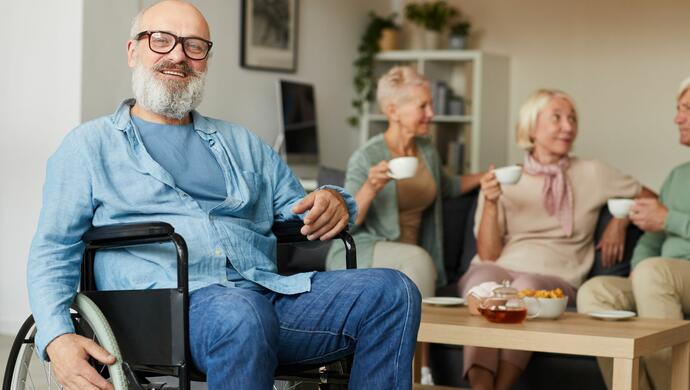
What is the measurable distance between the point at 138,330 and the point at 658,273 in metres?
1.99

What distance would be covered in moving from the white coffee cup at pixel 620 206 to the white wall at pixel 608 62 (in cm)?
289

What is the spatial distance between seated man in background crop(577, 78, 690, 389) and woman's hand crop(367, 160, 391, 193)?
A: 2.51 ft

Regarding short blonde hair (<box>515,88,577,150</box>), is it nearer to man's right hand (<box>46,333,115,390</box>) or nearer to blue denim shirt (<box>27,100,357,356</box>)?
blue denim shirt (<box>27,100,357,356</box>)

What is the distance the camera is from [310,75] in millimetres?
6293

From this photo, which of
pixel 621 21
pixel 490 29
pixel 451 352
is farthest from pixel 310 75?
pixel 451 352

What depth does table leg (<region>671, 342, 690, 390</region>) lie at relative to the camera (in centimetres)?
305

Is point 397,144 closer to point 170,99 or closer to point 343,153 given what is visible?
point 170,99

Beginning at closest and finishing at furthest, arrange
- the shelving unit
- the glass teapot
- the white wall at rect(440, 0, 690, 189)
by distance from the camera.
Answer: the glass teapot
the white wall at rect(440, 0, 690, 189)
the shelving unit

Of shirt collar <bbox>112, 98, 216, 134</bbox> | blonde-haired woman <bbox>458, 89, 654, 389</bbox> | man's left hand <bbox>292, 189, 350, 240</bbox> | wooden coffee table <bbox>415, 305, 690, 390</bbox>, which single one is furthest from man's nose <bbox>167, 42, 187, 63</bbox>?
blonde-haired woman <bbox>458, 89, 654, 389</bbox>

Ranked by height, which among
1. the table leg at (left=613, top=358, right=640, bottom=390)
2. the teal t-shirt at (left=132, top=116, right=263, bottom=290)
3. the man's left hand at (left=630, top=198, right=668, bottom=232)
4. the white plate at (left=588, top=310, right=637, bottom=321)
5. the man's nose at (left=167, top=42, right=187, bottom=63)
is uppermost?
the man's nose at (left=167, top=42, right=187, bottom=63)

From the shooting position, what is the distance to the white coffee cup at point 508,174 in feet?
12.2

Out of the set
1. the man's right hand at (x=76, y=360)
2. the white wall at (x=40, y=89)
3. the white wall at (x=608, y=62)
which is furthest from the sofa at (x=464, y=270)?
the white wall at (x=608, y=62)

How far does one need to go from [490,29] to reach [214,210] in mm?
4908

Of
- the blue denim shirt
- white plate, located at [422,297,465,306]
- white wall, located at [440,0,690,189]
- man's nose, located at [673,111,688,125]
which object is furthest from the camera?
white wall, located at [440,0,690,189]
